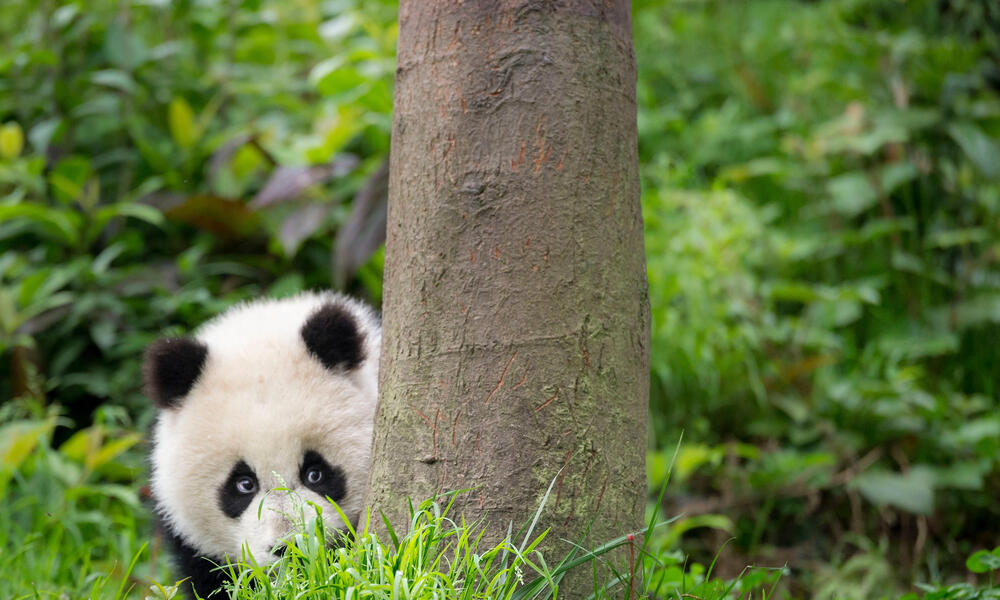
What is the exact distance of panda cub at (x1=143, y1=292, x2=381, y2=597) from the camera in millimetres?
2270

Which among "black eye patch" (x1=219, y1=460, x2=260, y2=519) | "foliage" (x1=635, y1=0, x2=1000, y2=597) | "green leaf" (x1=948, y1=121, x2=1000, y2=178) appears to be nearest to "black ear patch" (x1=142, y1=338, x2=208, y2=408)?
"black eye patch" (x1=219, y1=460, x2=260, y2=519)

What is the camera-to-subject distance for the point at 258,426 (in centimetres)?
227

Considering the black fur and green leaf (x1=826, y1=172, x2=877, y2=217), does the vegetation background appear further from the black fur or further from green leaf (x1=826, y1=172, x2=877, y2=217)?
the black fur

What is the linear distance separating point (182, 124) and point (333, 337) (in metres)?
3.33

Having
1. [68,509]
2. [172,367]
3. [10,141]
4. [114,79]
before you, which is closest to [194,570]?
[172,367]

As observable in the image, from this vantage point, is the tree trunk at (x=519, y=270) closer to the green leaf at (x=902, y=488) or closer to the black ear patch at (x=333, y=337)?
the black ear patch at (x=333, y=337)

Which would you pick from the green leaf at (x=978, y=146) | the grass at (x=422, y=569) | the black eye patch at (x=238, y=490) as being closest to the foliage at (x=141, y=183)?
the grass at (x=422, y=569)

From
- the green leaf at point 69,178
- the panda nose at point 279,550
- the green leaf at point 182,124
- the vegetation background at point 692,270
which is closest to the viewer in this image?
the panda nose at point 279,550

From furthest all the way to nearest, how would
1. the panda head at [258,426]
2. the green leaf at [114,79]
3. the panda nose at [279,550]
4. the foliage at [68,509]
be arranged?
the green leaf at [114,79]
the foliage at [68,509]
the panda head at [258,426]
the panda nose at [279,550]

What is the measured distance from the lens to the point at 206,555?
7.97ft

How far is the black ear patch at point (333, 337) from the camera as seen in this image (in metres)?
2.38

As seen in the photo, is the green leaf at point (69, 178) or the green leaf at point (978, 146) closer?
the green leaf at point (978, 146)

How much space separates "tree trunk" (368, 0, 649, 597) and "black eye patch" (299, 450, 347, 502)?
0.30 m

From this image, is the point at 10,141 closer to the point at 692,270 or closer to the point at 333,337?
the point at 333,337
